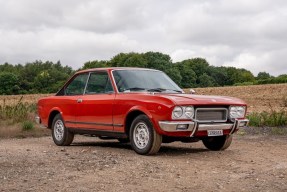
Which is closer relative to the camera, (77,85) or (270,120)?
(77,85)

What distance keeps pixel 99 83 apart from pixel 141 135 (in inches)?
74.8

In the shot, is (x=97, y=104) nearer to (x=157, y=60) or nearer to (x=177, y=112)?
(x=177, y=112)

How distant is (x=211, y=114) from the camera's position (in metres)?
8.82

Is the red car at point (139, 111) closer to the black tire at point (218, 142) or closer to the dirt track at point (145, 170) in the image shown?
the black tire at point (218, 142)

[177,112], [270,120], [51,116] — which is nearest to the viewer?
[177,112]

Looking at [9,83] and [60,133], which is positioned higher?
[9,83]

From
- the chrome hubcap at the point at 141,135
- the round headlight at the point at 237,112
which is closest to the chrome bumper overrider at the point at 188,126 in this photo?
the round headlight at the point at 237,112

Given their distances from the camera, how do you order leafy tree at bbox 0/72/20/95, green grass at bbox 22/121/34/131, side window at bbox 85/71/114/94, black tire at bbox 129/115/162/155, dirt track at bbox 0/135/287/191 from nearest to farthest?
dirt track at bbox 0/135/287/191
black tire at bbox 129/115/162/155
side window at bbox 85/71/114/94
green grass at bbox 22/121/34/131
leafy tree at bbox 0/72/20/95

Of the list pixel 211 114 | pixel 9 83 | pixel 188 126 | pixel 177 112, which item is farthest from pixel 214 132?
pixel 9 83

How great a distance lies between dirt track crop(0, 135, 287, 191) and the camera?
240 inches

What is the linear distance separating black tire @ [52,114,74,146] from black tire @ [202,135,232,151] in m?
3.03

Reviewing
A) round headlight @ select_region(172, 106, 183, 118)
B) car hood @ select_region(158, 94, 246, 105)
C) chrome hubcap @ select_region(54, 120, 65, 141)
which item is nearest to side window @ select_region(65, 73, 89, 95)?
chrome hubcap @ select_region(54, 120, 65, 141)

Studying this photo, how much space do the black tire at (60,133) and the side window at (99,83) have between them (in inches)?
43.2

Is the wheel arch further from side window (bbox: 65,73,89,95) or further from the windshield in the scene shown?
the windshield
